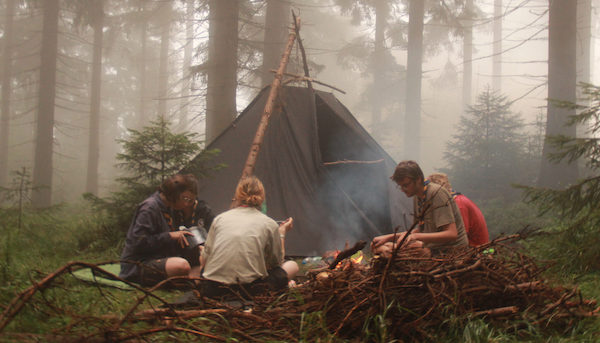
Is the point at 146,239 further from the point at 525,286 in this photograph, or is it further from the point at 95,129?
the point at 95,129

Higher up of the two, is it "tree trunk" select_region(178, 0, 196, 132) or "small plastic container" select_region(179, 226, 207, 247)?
"tree trunk" select_region(178, 0, 196, 132)

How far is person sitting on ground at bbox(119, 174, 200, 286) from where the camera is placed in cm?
384

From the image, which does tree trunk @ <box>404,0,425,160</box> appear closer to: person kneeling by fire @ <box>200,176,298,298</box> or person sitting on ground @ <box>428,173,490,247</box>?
person sitting on ground @ <box>428,173,490,247</box>

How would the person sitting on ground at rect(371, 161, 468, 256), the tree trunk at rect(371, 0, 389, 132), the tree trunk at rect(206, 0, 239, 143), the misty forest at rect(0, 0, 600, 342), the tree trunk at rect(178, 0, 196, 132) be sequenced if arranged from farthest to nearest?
the tree trunk at rect(371, 0, 389, 132) < the tree trunk at rect(178, 0, 196, 132) < the tree trunk at rect(206, 0, 239, 143) < the person sitting on ground at rect(371, 161, 468, 256) < the misty forest at rect(0, 0, 600, 342)

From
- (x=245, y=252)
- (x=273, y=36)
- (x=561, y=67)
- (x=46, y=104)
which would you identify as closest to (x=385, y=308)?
(x=245, y=252)

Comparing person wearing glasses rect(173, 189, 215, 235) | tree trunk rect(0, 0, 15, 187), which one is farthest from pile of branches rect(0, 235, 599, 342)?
tree trunk rect(0, 0, 15, 187)

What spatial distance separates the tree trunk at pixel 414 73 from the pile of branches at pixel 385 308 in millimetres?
13697

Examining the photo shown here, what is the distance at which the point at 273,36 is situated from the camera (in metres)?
11.2

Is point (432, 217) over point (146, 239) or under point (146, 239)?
over

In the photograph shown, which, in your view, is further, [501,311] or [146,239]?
[146,239]

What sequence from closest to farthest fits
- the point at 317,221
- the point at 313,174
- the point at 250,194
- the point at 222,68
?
the point at 250,194 < the point at 317,221 < the point at 313,174 < the point at 222,68

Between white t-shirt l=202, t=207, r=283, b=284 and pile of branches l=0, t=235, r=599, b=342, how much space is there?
1.90ft

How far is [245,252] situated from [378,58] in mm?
17925

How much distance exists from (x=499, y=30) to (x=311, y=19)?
15.7 metres
